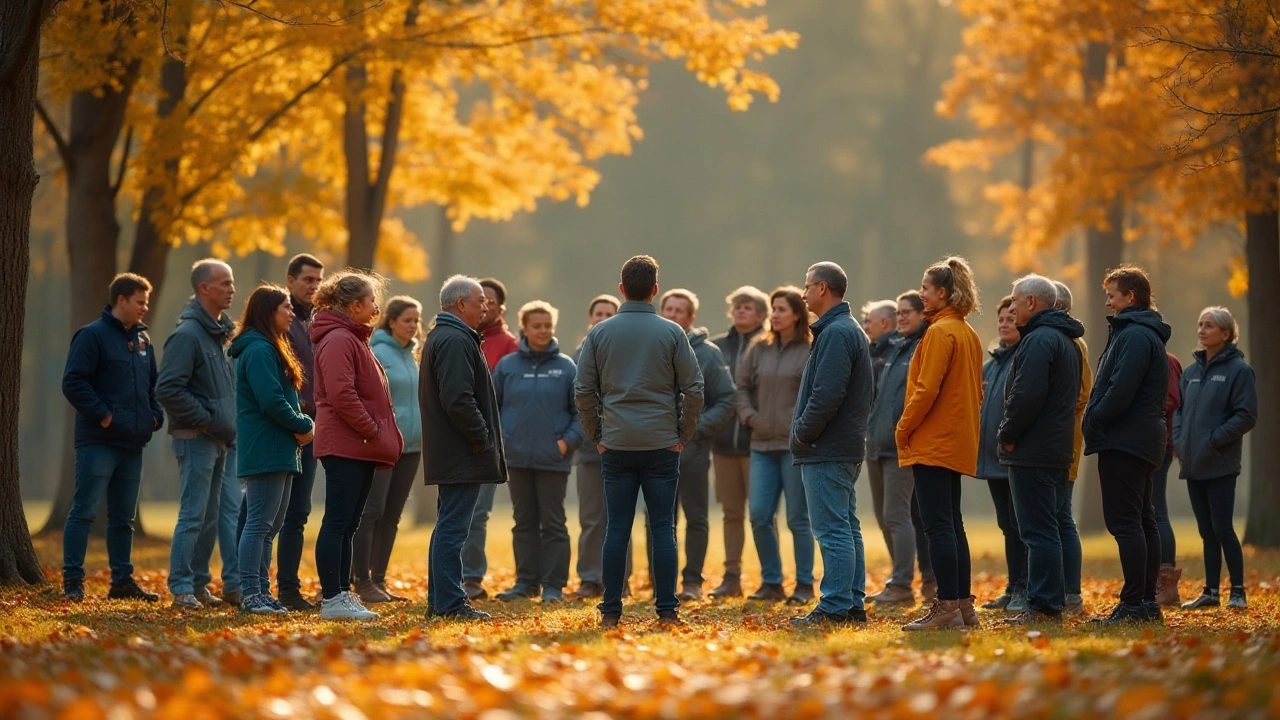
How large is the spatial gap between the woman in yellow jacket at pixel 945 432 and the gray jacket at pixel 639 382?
1.32 meters

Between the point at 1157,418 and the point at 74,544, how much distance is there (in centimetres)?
722

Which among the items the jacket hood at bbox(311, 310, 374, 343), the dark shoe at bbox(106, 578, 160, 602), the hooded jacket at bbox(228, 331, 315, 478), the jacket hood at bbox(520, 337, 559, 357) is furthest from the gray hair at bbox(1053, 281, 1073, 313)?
the dark shoe at bbox(106, 578, 160, 602)

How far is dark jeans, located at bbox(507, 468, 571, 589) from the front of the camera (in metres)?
10.4

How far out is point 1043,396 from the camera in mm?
7754

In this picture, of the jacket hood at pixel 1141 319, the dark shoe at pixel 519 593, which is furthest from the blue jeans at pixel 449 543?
the jacket hood at pixel 1141 319

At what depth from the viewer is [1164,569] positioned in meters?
9.84

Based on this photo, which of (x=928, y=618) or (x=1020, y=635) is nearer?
(x=1020, y=635)

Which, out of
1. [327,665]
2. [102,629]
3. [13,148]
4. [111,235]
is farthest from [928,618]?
[111,235]

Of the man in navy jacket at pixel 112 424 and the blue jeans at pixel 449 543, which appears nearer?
the blue jeans at pixel 449 543

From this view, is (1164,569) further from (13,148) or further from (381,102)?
(381,102)

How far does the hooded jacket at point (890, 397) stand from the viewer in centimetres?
1013

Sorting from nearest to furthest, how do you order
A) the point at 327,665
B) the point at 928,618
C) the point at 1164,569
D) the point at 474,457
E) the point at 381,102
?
the point at 327,665, the point at 928,618, the point at 474,457, the point at 1164,569, the point at 381,102

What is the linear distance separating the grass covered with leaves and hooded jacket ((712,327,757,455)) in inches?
95.7

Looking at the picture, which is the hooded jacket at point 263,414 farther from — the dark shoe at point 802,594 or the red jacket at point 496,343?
the dark shoe at point 802,594
